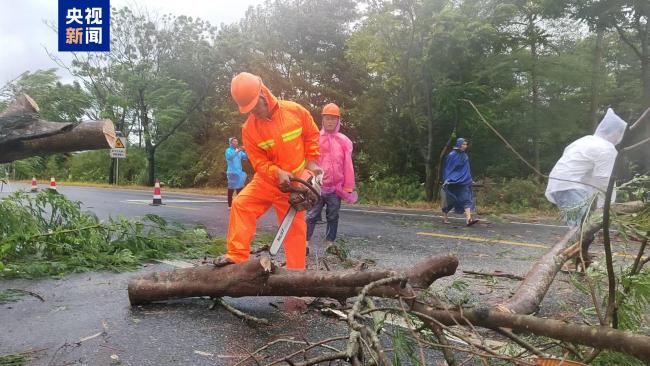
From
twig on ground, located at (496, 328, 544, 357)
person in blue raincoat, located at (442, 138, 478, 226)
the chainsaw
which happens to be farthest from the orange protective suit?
person in blue raincoat, located at (442, 138, 478, 226)

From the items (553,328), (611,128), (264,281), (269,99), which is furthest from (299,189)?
(611,128)

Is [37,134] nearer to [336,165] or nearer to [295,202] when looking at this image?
[295,202]

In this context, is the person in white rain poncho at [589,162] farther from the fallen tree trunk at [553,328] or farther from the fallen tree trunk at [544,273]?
the fallen tree trunk at [553,328]

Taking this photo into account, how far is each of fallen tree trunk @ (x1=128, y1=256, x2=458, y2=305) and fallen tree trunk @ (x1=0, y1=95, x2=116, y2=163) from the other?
1040 mm

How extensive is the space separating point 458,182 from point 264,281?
613 cm

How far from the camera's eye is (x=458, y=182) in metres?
8.11

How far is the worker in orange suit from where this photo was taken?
10.4 feet

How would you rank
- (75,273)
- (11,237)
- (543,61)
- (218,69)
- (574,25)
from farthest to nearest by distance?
(218,69) < (574,25) < (543,61) < (75,273) < (11,237)

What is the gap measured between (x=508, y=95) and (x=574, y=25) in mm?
6512

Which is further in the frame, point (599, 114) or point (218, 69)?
point (218, 69)

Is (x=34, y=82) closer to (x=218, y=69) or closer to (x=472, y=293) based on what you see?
(x=472, y=293)

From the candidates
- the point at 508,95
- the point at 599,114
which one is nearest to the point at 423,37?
the point at 508,95

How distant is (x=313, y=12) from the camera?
2183 centimetres

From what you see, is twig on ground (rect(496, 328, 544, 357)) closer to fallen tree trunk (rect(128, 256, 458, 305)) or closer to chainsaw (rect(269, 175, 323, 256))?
fallen tree trunk (rect(128, 256, 458, 305))
